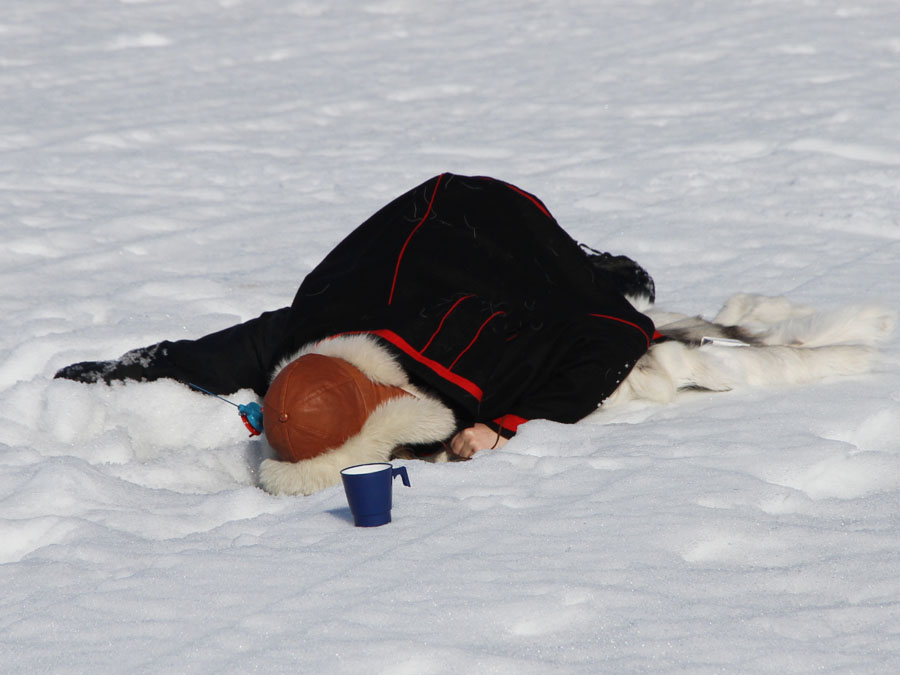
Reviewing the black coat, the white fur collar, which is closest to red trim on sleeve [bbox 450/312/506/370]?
the black coat

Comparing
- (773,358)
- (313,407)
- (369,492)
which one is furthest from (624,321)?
(369,492)

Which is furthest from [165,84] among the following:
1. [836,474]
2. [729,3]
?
[836,474]

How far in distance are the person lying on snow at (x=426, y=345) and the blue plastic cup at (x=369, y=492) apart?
31cm

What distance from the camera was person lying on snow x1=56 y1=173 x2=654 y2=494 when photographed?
250 centimetres

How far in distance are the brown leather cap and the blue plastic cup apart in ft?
0.94

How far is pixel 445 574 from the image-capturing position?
1938mm

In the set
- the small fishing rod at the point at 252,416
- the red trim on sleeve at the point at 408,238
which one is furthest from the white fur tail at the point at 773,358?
the small fishing rod at the point at 252,416

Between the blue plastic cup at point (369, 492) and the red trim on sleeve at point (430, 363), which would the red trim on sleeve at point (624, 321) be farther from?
the blue plastic cup at point (369, 492)

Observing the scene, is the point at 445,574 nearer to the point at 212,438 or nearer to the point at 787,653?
the point at 787,653

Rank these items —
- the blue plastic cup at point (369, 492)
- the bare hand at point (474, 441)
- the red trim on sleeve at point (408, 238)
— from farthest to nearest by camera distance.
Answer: the red trim on sleeve at point (408, 238) → the bare hand at point (474, 441) → the blue plastic cup at point (369, 492)

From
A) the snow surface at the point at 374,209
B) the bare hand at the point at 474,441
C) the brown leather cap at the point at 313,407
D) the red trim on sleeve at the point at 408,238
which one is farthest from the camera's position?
the red trim on sleeve at the point at 408,238

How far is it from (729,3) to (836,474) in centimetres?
652

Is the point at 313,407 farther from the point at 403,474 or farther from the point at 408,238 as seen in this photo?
the point at 408,238

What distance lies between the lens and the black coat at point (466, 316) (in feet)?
9.03
